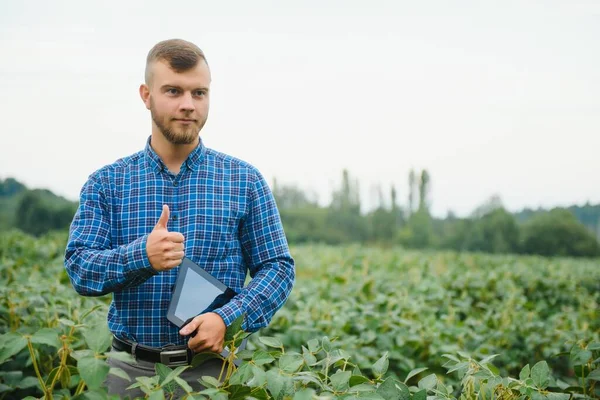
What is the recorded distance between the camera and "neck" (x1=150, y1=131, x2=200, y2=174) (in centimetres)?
192

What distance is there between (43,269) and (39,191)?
20.1m

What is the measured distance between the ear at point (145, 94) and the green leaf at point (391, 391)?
1200mm

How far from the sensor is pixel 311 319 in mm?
3746

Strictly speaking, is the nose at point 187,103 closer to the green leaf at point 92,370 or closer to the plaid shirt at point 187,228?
the plaid shirt at point 187,228

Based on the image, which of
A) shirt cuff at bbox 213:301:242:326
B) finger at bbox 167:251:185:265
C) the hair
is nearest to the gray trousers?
shirt cuff at bbox 213:301:242:326

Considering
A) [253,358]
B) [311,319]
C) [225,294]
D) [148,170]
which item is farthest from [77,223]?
[311,319]

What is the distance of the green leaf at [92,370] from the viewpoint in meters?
1.10

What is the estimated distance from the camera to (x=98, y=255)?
1679 millimetres

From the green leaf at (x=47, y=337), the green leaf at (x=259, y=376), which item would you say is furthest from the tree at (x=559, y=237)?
the green leaf at (x=47, y=337)

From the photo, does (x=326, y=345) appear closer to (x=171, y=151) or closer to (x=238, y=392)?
(x=238, y=392)

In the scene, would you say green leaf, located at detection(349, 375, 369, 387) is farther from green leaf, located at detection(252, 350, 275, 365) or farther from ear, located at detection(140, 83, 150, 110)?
ear, located at detection(140, 83, 150, 110)

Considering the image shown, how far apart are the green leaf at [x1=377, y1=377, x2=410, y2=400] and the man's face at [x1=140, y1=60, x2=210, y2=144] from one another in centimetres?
101

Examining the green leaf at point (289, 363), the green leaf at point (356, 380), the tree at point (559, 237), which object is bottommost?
the tree at point (559, 237)

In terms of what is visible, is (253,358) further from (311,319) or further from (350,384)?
(311,319)
